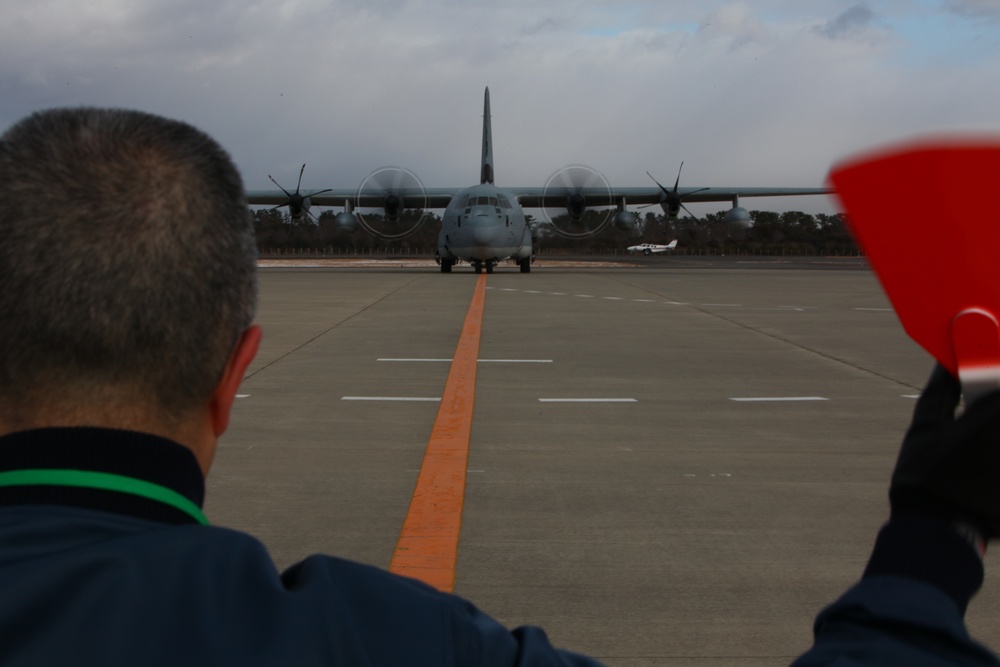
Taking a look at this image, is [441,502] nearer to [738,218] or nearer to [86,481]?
[86,481]

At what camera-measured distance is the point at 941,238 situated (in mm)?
1014

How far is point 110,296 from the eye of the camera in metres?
1.20

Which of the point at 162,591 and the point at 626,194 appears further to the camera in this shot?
the point at 626,194

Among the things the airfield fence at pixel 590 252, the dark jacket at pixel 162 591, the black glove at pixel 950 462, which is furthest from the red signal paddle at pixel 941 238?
the airfield fence at pixel 590 252

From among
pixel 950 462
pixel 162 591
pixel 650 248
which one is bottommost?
pixel 650 248

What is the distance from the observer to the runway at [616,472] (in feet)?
12.4

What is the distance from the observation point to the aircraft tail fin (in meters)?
45.2

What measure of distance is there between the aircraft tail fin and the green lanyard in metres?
44.2

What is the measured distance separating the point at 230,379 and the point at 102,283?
22 centimetres

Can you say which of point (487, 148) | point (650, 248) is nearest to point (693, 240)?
point (650, 248)

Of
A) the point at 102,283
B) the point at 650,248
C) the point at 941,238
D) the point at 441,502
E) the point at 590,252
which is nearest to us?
the point at 941,238

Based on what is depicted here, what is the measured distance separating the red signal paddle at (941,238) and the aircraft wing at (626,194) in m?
40.2

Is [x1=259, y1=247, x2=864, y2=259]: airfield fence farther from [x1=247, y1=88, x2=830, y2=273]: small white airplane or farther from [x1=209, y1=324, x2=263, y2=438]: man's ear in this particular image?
[x1=209, y1=324, x2=263, y2=438]: man's ear

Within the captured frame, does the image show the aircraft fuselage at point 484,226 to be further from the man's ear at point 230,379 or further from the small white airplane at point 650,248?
the small white airplane at point 650,248
